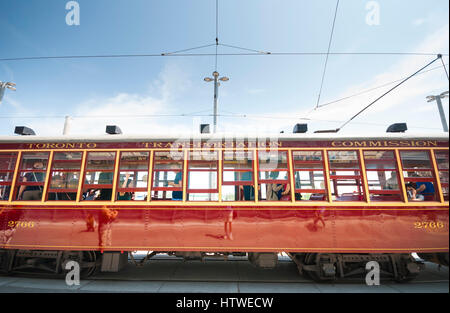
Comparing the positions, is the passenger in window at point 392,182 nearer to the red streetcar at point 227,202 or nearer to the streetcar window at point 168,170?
the red streetcar at point 227,202

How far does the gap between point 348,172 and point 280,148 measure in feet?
5.11

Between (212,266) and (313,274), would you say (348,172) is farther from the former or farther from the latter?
(212,266)

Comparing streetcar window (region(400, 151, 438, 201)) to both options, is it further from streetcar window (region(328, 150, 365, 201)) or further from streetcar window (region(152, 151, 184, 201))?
streetcar window (region(152, 151, 184, 201))

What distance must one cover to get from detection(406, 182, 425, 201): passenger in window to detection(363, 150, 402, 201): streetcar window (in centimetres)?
26

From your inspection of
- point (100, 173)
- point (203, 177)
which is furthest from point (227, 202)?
point (100, 173)

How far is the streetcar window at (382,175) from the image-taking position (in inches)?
166

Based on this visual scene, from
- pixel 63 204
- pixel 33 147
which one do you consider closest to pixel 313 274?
pixel 63 204

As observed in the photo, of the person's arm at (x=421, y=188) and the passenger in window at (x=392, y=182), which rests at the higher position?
the passenger in window at (x=392, y=182)

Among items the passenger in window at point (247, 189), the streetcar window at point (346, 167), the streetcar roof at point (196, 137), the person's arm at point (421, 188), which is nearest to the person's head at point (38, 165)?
the streetcar roof at point (196, 137)

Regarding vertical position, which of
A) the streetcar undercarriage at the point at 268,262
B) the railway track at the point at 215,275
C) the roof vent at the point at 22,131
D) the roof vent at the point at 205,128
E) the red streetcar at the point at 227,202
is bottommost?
the railway track at the point at 215,275

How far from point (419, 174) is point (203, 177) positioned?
456 centimetres

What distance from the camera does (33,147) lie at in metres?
4.57

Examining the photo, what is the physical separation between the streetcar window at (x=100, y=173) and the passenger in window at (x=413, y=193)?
21.0 ft
